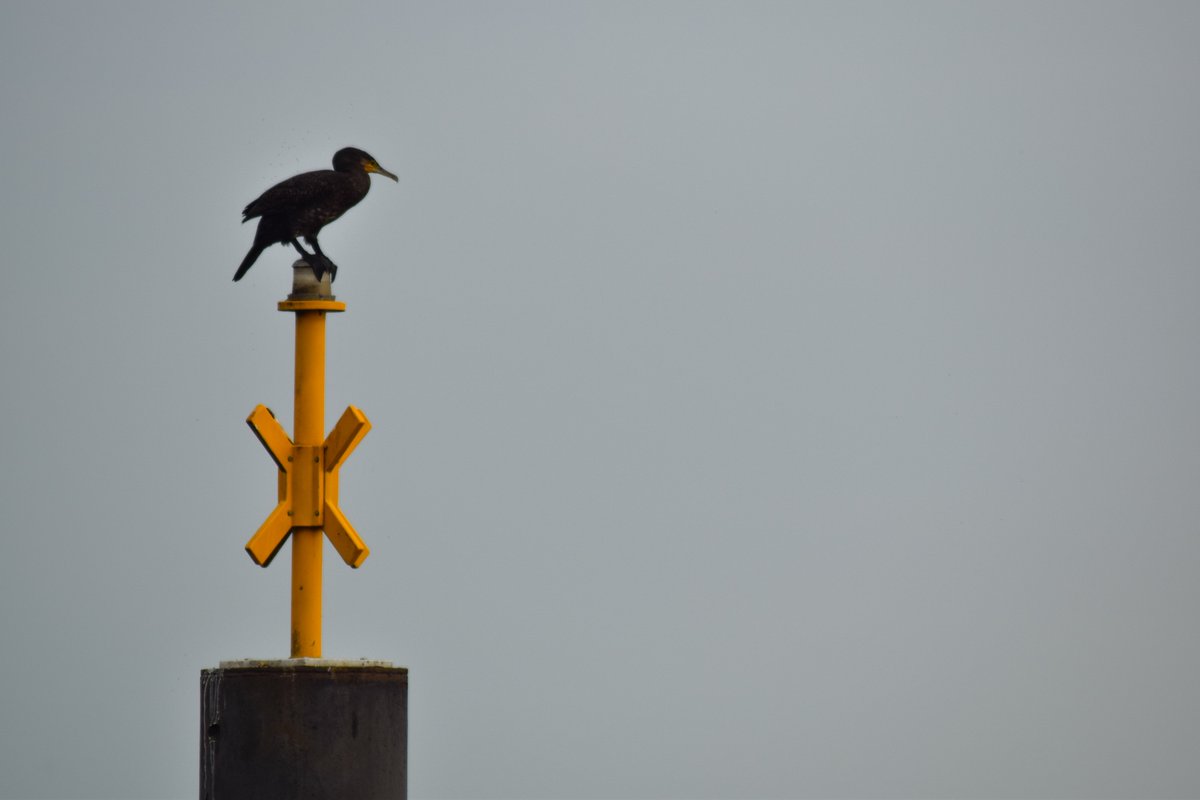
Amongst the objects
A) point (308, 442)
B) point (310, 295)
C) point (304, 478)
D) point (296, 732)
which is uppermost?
point (310, 295)

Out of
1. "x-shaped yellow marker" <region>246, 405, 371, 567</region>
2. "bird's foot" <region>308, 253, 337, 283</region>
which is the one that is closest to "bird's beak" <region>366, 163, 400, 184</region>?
"bird's foot" <region>308, 253, 337, 283</region>

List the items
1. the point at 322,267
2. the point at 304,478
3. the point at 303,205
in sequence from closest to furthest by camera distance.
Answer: the point at 304,478, the point at 322,267, the point at 303,205

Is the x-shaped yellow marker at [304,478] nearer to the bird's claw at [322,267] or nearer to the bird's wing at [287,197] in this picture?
the bird's claw at [322,267]

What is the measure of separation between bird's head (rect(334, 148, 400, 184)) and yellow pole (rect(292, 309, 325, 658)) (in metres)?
1.81

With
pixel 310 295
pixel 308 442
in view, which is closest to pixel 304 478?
pixel 308 442

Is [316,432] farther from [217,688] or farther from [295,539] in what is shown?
[217,688]

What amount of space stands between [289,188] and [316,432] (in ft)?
6.81

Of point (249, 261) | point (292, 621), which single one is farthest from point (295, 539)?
point (249, 261)

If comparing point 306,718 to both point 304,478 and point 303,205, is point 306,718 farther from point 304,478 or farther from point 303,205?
point 303,205

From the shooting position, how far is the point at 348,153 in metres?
10.9

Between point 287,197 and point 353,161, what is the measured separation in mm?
579

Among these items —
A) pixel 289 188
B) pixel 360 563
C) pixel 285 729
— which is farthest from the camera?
pixel 289 188

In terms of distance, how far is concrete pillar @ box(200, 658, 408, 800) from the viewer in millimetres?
8328

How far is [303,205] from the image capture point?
1052 centimetres
